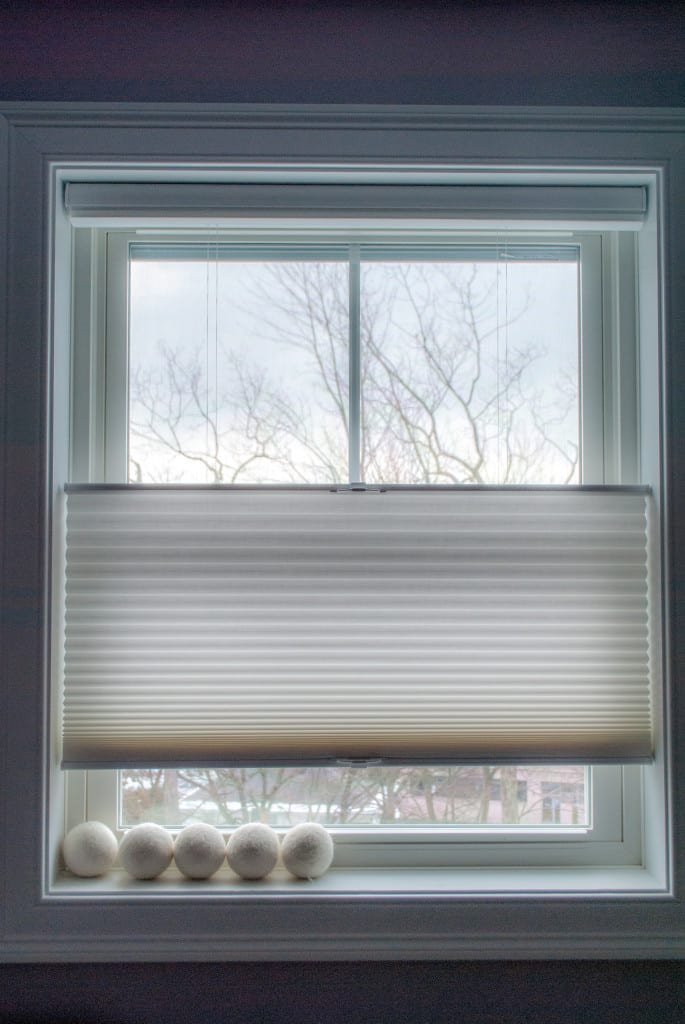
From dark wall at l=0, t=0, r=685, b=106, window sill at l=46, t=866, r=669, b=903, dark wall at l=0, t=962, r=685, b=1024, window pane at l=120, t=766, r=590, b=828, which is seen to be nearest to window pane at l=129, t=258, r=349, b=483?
dark wall at l=0, t=0, r=685, b=106

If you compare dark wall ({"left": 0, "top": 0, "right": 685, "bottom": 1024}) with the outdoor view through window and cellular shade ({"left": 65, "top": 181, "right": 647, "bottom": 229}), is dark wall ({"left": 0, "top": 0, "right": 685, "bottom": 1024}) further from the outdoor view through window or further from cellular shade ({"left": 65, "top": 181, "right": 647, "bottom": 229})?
the outdoor view through window

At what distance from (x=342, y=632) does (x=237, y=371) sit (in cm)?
61

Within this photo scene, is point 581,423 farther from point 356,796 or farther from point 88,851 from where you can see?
point 88,851

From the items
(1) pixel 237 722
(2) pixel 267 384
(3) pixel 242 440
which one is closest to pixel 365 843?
(1) pixel 237 722

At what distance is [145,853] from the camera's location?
1445 millimetres

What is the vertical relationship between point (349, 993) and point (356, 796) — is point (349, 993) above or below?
below

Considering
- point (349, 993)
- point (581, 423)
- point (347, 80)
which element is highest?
point (347, 80)

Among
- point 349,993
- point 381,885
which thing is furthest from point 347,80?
point 349,993

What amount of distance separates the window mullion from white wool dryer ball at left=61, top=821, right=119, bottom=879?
889 mm

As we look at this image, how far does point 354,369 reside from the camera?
5.29 ft

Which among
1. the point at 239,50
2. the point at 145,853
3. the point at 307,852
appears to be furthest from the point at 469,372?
the point at 145,853

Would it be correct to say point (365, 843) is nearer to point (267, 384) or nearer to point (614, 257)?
point (267, 384)

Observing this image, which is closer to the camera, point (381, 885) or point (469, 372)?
point (381, 885)

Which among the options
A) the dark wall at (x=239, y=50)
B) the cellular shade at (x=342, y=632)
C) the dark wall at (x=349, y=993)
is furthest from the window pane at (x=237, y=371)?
the dark wall at (x=349, y=993)
